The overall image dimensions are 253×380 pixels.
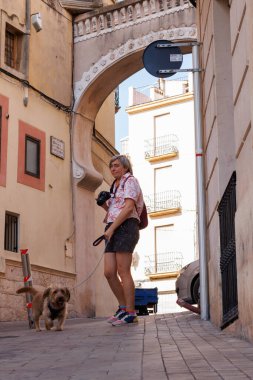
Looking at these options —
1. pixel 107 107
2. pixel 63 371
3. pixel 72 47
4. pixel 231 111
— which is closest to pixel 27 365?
pixel 63 371

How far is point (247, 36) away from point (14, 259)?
35.7ft

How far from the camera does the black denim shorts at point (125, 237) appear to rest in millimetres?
8586

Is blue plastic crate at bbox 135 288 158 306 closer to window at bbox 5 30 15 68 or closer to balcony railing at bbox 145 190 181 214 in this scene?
window at bbox 5 30 15 68

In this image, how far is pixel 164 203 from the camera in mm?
43875

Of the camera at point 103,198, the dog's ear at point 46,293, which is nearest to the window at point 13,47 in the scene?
the dog's ear at point 46,293

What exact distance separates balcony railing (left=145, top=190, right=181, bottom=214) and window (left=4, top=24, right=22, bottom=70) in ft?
86.4

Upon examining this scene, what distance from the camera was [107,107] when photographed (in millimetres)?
22594

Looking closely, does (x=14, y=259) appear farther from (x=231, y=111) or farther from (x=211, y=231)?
(x=231, y=111)

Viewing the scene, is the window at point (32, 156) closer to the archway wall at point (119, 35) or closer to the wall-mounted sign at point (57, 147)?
the wall-mounted sign at point (57, 147)

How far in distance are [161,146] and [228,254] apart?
38.4 m

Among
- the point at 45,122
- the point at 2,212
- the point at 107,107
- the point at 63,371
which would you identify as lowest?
the point at 63,371

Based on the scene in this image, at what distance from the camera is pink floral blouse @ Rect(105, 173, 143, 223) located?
8.60 metres

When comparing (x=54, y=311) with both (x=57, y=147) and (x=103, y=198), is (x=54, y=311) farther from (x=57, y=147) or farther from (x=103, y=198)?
(x=57, y=147)

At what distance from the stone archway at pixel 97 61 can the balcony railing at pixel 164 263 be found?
22.4m
